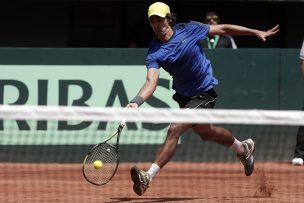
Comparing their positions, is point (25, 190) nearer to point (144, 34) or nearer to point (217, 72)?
point (217, 72)

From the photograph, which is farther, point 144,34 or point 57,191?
point 144,34

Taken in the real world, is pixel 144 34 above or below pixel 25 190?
above

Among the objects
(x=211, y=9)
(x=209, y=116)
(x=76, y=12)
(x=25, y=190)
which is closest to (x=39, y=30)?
(x=76, y=12)

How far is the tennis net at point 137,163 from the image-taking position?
956 cm

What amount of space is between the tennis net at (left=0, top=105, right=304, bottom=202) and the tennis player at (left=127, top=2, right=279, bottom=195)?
1.44 feet

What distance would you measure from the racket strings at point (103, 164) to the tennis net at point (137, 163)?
0.63 ft

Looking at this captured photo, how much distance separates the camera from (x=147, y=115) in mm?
7109

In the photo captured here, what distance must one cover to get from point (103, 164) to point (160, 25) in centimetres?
134

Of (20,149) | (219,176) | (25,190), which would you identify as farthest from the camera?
(20,149)

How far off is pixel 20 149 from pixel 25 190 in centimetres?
278

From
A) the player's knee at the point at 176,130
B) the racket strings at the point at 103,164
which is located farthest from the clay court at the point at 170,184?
the player's knee at the point at 176,130

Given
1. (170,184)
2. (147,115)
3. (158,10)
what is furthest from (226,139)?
(147,115)

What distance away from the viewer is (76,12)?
1619 cm

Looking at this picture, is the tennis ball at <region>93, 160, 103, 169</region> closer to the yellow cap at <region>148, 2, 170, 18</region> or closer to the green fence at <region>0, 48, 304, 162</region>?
the yellow cap at <region>148, 2, 170, 18</region>
